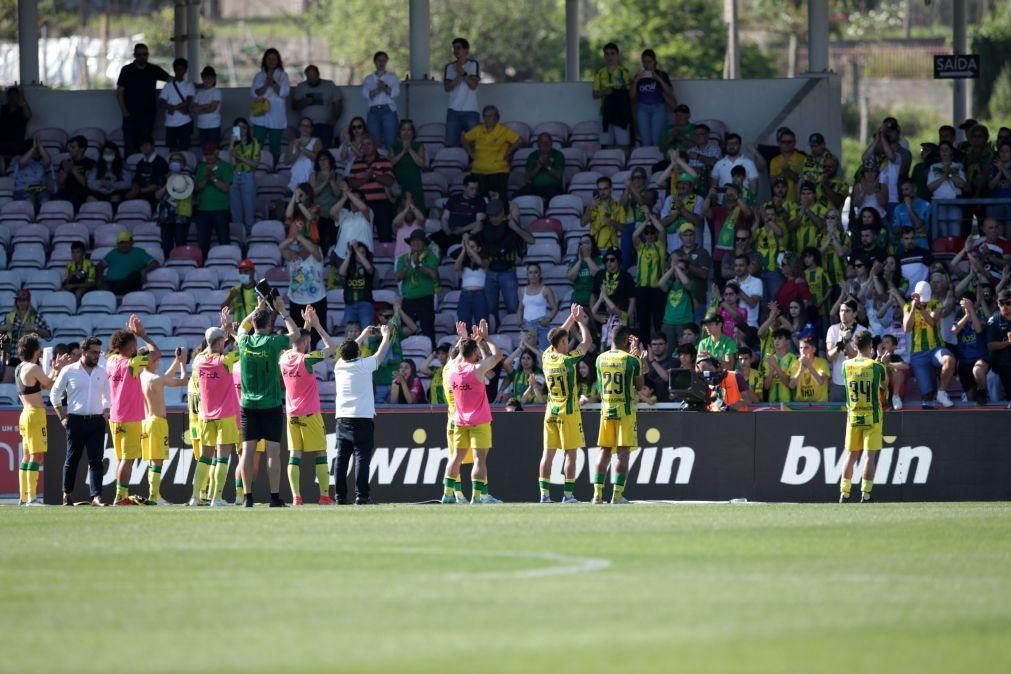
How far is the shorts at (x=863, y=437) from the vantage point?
20.2 metres

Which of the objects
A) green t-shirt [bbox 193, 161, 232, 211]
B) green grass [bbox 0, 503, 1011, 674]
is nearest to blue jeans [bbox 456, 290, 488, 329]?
green t-shirt [bbox 193, 161, 232, 211]

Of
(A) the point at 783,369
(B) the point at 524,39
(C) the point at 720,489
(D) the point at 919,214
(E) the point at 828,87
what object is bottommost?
(C) the point at 720,489

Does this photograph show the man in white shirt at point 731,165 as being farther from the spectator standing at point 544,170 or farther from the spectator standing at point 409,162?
the spectator standing at point 409,162

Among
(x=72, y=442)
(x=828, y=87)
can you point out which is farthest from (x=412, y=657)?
(x=828, y=87)

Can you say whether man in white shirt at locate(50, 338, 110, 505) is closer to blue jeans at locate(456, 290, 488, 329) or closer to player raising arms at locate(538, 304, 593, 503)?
player raising arms at locate(538, 304, 593, 503)

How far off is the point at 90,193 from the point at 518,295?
7839 mm

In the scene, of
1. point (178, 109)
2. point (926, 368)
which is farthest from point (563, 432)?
point (178, 109)

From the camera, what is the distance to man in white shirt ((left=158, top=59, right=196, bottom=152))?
A: 29.1m

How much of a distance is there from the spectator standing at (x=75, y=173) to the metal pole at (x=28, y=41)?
265 centimetres

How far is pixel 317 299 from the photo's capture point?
25.7 meters

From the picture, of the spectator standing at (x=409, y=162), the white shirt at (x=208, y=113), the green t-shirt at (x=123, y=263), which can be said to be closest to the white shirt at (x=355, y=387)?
the spectator standing at (x=409, y=162)

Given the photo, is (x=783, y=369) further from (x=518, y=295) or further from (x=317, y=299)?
(x=317, y=299)

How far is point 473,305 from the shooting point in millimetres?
25469

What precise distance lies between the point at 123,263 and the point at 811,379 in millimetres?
11067
